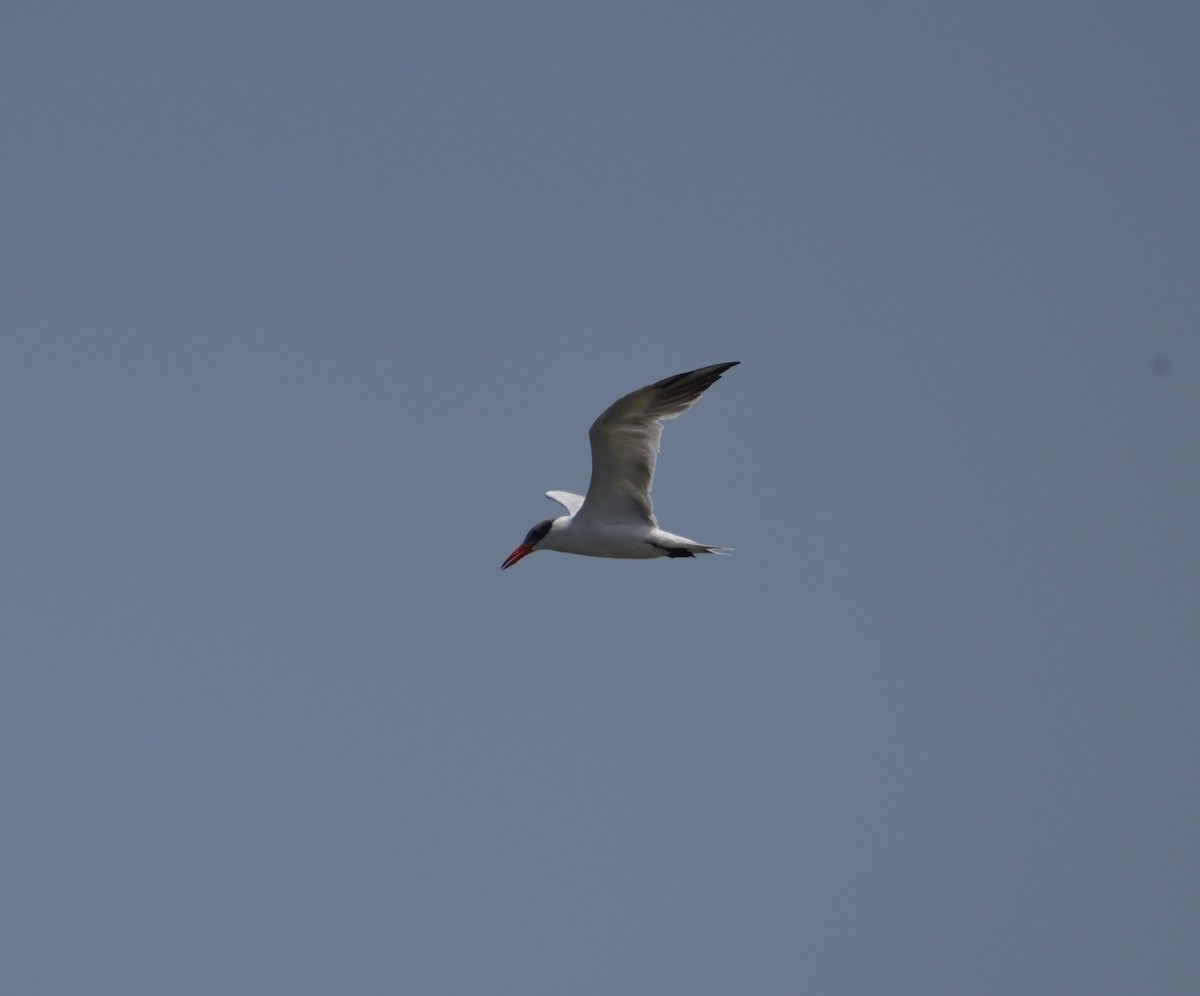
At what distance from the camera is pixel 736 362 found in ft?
78.3

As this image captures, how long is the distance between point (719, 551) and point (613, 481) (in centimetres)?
168

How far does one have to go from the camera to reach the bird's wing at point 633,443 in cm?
2403

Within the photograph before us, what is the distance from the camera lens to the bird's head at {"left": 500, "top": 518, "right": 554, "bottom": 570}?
84.3ft

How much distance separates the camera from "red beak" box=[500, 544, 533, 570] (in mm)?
26062

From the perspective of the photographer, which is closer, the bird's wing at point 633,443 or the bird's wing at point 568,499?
the bird's wing at point 633,443

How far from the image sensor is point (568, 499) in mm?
27656

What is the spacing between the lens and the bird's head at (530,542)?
25703mm

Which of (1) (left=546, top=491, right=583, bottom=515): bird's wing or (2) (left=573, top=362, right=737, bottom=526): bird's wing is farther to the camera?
(1) (left=546, top=491, right=583, bottom=515): bird's wing

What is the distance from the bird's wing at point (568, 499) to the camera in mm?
27234

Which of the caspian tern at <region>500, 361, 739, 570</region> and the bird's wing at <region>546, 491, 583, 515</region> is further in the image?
the bird's wing at <region>546, 491, 583, 515</region>

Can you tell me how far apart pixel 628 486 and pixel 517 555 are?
2200 mm

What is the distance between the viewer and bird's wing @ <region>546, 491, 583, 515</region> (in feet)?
89.4

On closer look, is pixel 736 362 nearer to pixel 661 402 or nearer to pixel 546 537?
pixel 661 402

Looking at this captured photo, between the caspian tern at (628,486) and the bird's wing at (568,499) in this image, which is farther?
the bird's wing at (568,499)
